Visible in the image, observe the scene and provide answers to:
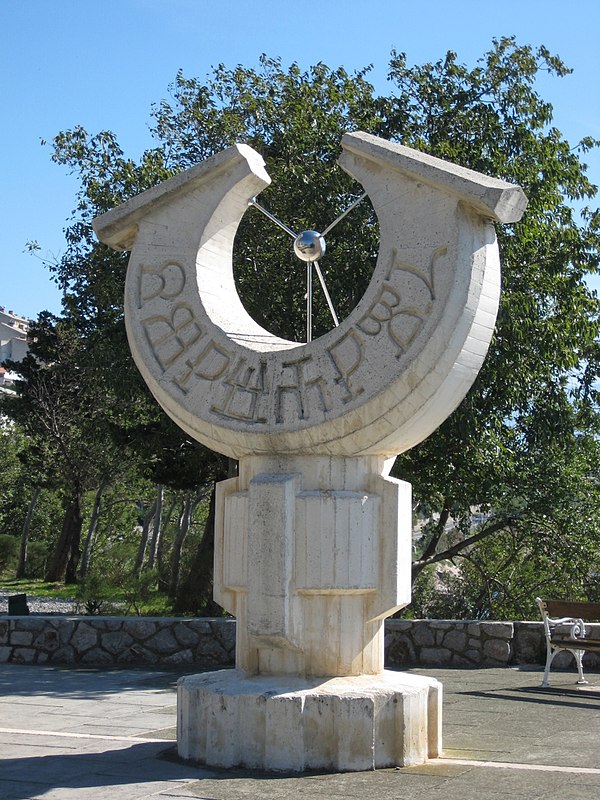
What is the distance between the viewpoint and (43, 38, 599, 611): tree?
42.9 ft

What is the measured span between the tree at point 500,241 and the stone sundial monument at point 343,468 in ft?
19.0

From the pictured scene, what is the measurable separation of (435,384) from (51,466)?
23.1m

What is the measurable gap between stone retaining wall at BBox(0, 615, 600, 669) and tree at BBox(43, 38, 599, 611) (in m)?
2.06

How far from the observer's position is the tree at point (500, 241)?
13.1 m

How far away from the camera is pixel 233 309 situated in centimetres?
777

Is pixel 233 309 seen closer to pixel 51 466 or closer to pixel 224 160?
pixel 224 160

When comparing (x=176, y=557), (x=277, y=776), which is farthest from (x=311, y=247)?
(x=176, y=557)

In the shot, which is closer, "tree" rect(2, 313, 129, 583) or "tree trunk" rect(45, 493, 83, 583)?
"tree" rect(2, 313, 129, 583)

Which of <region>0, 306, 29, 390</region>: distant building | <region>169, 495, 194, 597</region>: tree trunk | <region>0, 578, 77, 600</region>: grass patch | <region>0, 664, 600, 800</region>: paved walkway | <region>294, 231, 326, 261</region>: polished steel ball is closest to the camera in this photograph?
<region>0, 664, 600, 800</region>: paved walkway

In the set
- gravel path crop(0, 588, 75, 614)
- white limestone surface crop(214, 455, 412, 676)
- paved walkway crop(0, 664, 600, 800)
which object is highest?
white limestone surface crop(214, 455, 412, 676)

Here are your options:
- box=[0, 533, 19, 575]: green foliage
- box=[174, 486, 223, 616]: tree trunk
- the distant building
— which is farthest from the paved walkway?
the distant building

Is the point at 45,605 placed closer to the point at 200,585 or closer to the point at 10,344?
the point at 200,585

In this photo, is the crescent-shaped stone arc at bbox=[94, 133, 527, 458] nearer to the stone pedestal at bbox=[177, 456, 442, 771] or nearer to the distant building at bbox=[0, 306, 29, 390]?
the stone pedestal at bbox=[177, 456, 442, 771]

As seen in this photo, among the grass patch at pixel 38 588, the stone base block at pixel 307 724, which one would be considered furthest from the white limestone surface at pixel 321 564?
the grass patch at pixel 38 588
